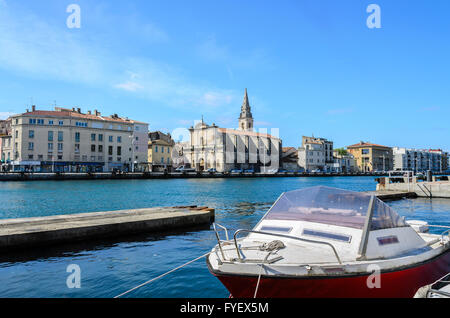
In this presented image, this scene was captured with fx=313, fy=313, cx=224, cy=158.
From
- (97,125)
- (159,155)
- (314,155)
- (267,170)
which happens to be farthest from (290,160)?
(97,125)

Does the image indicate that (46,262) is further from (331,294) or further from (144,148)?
(144,148)

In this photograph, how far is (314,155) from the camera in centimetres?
13825

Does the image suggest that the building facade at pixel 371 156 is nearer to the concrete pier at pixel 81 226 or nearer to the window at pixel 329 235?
the concrete pier at pixel 81 226

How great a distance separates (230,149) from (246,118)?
25335 mm

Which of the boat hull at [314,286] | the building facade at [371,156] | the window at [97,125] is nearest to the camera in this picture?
the boat hull at [314,286]

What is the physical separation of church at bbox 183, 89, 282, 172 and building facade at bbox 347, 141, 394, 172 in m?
55.7

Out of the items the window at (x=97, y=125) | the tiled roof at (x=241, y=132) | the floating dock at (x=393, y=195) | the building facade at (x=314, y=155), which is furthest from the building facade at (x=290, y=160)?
the floating dock at (x=393, y=195)

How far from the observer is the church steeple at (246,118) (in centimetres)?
13412

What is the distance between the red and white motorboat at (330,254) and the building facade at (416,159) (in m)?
170

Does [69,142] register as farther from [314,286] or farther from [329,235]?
[314,286]

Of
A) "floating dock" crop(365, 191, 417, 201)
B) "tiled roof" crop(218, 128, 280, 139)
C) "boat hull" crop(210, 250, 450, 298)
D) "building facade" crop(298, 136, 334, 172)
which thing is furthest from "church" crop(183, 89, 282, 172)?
"boat hull" crop(210, 250, 450, 298)

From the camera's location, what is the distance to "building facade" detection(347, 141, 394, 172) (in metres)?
154

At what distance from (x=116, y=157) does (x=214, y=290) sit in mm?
85360
